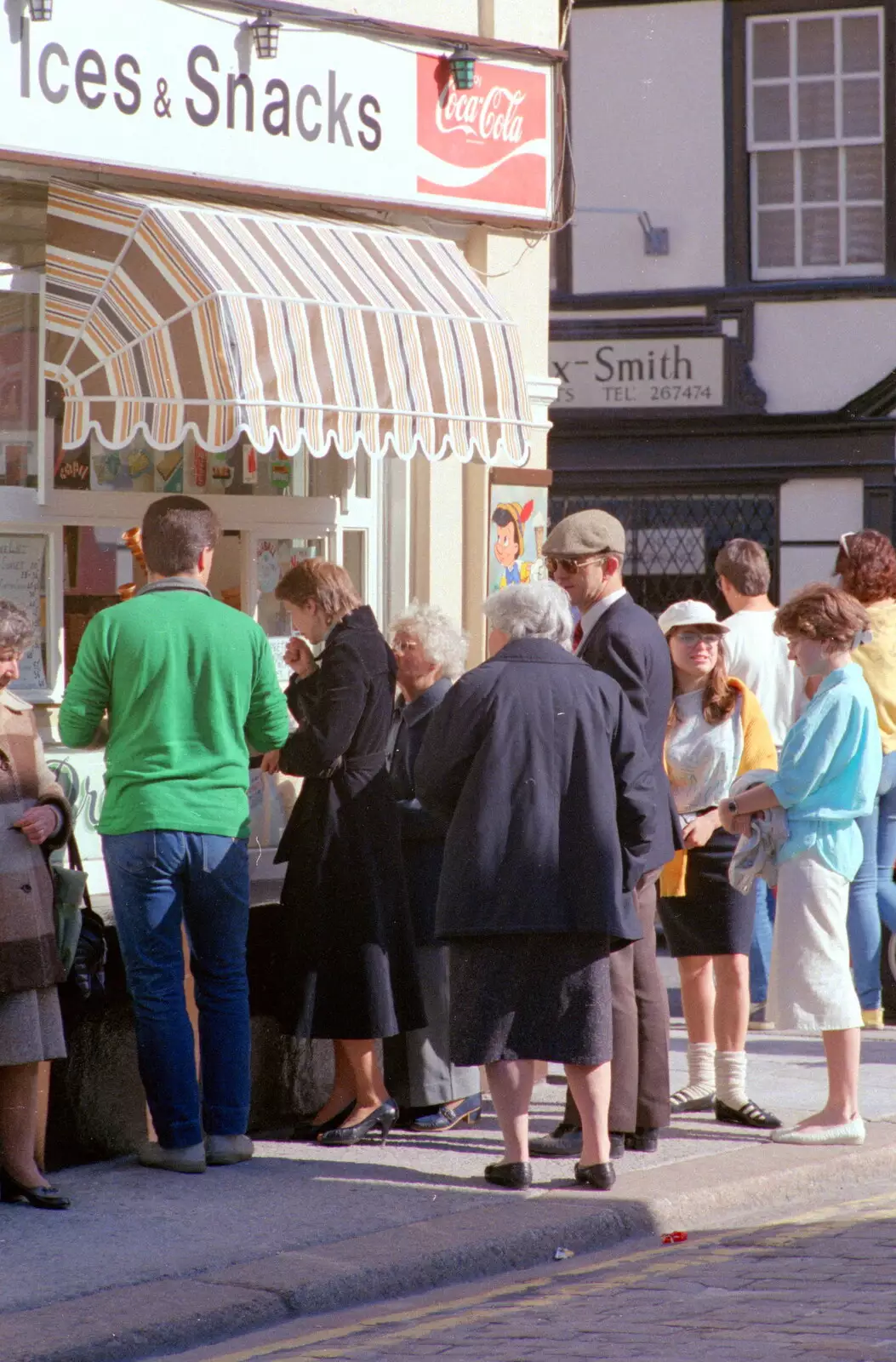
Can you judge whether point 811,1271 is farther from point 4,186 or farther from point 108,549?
point 4,186

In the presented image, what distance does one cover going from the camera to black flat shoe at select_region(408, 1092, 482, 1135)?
23.8 feet

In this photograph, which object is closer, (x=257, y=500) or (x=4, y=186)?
(x=4, y=186)

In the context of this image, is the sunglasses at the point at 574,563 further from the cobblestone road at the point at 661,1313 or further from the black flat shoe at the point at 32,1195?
the black flat shoe at the point at 32,1195

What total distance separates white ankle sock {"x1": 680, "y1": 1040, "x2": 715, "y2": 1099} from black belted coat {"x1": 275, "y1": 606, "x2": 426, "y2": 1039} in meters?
1.21

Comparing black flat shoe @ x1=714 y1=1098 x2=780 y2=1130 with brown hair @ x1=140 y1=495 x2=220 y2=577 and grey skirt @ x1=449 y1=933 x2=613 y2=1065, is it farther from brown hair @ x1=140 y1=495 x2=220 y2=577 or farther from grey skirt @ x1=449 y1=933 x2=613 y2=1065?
brown hair @ x1=140 y1=495 x2=220 y2=577

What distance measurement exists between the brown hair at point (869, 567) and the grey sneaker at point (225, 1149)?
3918 mm

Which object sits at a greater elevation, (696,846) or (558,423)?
(558,423)

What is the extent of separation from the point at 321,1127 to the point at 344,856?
92 centimetres

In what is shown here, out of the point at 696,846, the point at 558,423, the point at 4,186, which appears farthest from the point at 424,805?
the point at 558,423

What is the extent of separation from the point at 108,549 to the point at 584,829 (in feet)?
8.46

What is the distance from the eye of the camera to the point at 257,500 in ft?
27.9

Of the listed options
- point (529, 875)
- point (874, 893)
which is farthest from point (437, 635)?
point (874, 893)

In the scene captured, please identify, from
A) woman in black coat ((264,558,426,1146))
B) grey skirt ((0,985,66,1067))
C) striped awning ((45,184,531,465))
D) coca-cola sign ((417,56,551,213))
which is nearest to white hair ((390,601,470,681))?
woman in black coat ((264,558,426,1146))

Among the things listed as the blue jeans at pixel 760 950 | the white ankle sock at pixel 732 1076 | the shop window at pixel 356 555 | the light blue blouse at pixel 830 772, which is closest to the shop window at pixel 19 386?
the shop window at pixel 356 555
